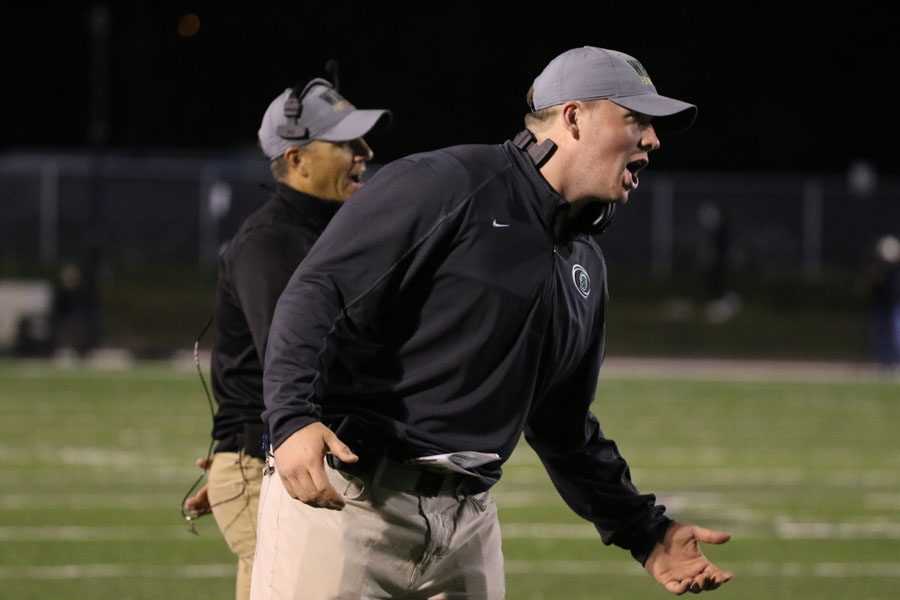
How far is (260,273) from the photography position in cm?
498

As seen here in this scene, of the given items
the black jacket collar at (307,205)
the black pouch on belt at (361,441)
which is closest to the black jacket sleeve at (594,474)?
the black pouch on belt at (361,441)

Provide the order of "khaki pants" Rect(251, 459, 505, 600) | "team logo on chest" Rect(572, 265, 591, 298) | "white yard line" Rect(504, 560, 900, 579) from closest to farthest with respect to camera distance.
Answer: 1. "khaki pants" Rect(251, 459, 505, 600)
2. "team logo on chest" Rect(572, 265, 591, 298)
3. "white yard line" Rect(504, 560, 900, 579)

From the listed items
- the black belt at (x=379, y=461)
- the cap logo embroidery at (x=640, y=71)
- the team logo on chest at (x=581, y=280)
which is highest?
the cap logo embroidery at (x=640, y=71)

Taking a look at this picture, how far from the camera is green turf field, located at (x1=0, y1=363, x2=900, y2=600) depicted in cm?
893

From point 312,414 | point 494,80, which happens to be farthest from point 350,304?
point 494,80

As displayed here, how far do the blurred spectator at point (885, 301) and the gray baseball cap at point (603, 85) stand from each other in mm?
20489

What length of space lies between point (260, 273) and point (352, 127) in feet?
2.10

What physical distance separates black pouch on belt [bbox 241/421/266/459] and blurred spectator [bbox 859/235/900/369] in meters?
19.7

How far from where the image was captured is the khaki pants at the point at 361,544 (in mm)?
3996

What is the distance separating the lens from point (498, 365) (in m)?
4.07

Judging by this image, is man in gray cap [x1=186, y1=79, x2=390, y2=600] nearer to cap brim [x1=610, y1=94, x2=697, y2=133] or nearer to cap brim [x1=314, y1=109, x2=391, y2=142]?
cap brim [x1=314, y1=109, x2=391, y2=142]

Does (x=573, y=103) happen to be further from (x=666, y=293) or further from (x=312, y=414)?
(x=666, y=293)

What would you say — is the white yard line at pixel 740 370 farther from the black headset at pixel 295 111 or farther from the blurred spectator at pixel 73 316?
the black headset at pixel 295 111

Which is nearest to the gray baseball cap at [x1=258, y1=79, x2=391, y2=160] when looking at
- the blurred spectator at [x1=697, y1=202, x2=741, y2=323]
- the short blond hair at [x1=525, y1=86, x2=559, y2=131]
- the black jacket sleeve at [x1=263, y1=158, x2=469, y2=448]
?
the short blond hair at [x1=525, y1=86, x2=559, y2=131]
